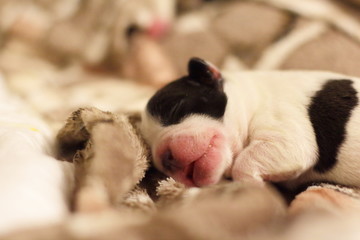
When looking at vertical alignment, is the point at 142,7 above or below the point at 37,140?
above

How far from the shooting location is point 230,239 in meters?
0.74

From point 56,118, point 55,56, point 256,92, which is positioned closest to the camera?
point 256,92

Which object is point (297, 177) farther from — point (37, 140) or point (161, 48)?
point (161, 48)

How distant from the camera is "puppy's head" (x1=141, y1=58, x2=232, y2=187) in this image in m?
1.26

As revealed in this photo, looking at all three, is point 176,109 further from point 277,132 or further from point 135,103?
point 135,103

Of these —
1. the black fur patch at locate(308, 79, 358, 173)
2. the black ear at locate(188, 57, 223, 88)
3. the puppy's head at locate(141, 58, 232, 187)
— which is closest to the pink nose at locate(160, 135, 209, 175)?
the puppy's head at locate(141, 58, 232, 187)

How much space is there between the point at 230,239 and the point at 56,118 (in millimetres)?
1186

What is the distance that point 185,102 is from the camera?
1.36 meters

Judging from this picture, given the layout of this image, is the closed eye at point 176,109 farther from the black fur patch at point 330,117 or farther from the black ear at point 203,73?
the black fur patch at point 330,117

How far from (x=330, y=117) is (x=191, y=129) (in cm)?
47

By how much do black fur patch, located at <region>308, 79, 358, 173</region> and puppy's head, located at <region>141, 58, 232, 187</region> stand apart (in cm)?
31

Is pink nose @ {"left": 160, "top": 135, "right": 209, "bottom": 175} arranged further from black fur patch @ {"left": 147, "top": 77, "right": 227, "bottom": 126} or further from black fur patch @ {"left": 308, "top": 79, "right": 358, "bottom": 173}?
black fur patch @ {"left": 308, "top": 79, "right": 358, "bottom": 173}

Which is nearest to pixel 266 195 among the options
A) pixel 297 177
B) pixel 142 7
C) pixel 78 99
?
pixel 297 177

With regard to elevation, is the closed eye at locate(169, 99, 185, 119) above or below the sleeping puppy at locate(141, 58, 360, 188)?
above
